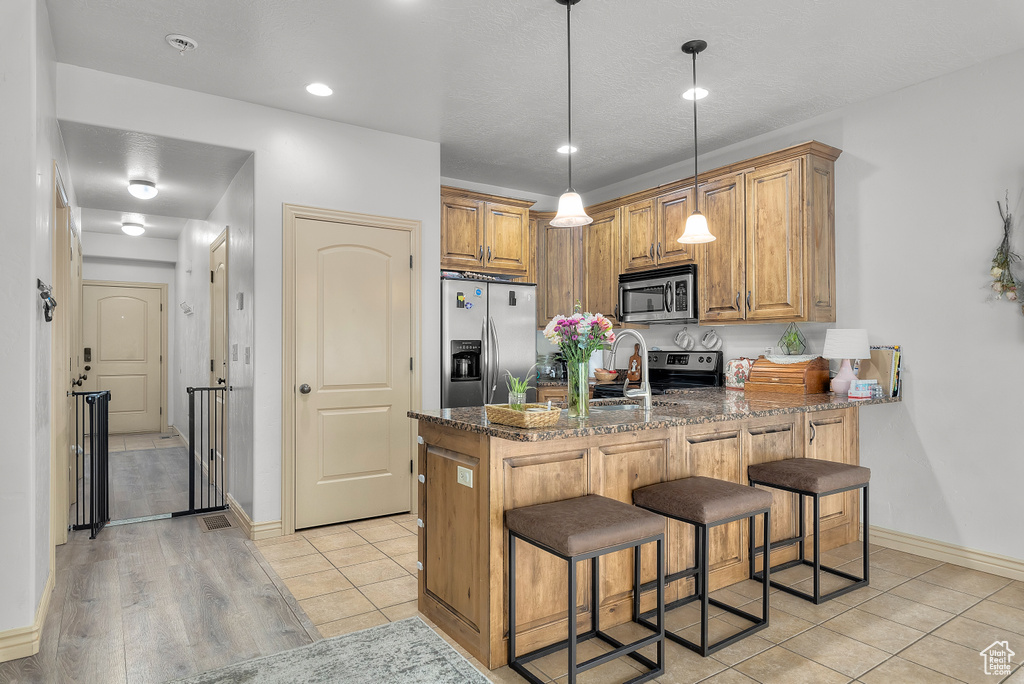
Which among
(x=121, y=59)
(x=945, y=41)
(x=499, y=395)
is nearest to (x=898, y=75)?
(x=945, y=41)

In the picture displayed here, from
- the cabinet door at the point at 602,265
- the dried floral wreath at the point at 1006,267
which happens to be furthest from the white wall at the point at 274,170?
the dried floral wreath at the point at 1006,267

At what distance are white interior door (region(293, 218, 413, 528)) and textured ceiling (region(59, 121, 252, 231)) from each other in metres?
A: 0.81

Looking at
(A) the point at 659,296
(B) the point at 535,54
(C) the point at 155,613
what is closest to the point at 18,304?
(C) the point at 155,613

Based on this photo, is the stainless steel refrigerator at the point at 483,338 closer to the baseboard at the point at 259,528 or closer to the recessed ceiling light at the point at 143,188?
the baseboard at the point at 259,528

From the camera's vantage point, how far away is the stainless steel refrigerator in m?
4.49

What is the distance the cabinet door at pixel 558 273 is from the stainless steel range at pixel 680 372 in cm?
91

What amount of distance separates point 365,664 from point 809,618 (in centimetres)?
249

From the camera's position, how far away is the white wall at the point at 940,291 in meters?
3.14

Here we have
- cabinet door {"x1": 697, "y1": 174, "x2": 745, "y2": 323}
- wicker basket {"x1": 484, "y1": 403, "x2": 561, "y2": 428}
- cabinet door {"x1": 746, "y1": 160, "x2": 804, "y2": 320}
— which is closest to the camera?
wicker basket {"x1": 484, "y1": 403, "x2": 561, "y2": 428}

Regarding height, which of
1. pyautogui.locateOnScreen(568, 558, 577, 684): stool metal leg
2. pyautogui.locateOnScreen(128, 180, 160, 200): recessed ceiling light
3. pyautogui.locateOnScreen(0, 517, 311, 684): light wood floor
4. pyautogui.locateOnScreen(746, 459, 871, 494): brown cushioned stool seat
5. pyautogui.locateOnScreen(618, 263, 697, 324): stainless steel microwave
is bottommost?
pyautogui.locateOnScreen(0, 517, 311, 684): light wood floor

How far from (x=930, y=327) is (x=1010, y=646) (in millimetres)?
1715

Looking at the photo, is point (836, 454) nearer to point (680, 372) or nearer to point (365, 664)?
point (680, 372)

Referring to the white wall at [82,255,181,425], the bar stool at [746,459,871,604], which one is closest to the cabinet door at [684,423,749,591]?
the bar stool at [746,459,871,604]

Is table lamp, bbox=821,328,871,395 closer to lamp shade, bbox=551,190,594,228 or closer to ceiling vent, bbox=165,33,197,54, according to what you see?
lamp shade, bbox=551,190,594,228
